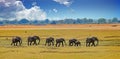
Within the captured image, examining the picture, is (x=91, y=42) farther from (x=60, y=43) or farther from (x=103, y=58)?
(x=103, y=58)

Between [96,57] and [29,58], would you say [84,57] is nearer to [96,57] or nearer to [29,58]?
[96,57]

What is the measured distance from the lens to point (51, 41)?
141ft

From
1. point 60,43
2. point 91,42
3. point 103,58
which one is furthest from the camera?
point 60,43

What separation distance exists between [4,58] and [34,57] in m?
2.55

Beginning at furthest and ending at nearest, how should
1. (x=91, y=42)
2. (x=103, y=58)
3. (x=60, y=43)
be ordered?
Result: (x=60, y=43), (x=91, y=42), (x=103, y=58)

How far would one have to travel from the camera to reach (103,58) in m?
27.9

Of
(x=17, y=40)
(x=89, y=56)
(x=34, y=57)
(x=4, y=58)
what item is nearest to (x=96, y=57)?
(x=89, y=56)

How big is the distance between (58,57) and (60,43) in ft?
53.3

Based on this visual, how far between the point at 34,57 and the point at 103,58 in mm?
5900

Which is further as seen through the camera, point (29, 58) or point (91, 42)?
point (91, 42)

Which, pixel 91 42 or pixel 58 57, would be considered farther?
pixel 91 42

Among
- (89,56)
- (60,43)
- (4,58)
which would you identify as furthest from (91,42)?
(4,58)

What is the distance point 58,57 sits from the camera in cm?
2870

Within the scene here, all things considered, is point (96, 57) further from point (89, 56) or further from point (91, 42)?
point (91, 42)
